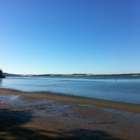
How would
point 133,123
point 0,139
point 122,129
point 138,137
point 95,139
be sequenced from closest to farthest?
point 0,139 < point 95,139 < point 138,137 < point 122,129 < point 133,123

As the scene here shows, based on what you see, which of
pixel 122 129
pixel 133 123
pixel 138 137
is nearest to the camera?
pixel 138 137

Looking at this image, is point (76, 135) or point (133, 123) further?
point (133, 123)

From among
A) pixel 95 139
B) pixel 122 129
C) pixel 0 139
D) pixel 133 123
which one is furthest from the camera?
pixel 133 123

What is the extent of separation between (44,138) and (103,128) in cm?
297

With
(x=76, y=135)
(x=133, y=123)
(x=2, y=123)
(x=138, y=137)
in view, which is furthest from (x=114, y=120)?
(x=2, y=123)

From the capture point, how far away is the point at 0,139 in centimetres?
641

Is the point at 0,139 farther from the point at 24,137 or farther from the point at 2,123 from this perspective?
the point at 2,123

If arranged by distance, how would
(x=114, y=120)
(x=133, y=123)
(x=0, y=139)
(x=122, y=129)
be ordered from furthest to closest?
(x=114, y=120), (x=133, y=123), (x=122, y=129), (x=0, y=139)

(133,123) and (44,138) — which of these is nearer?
(44,138)

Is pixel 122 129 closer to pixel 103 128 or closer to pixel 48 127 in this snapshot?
pixel 103 128

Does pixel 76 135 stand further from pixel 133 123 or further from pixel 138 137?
pixel 133 123

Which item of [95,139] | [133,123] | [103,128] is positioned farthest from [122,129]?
[95,139]

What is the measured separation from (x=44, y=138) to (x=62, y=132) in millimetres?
1148

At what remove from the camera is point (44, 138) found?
676 centimetres
